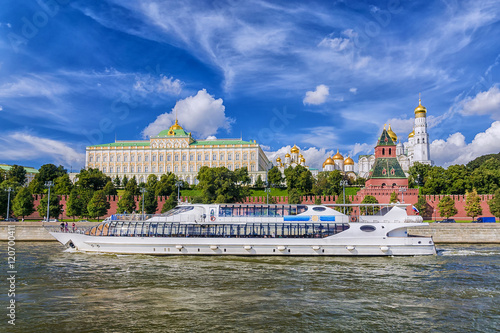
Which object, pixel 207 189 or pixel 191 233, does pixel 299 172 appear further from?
pixel 191 233

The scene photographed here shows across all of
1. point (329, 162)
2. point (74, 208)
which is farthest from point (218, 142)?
point (74, 208)

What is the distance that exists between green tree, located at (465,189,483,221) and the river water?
125 feet

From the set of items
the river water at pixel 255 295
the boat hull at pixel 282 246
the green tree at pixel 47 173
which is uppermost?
the green tree at pixel 47 173

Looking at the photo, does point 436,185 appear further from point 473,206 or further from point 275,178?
point 275,178

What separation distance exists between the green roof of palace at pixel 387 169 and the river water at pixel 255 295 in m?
48.9

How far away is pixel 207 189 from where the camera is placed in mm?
67250

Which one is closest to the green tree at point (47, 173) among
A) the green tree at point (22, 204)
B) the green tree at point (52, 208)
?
the green tree at point (52, 208)

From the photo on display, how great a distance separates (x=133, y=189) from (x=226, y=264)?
60931mm

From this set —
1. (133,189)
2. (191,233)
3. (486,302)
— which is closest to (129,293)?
(191,233)

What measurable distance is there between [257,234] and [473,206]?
47224 millimetres

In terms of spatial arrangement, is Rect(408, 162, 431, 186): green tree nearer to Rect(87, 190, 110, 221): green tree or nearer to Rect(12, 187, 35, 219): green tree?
Rect(87, 190, 110, 221): green tree

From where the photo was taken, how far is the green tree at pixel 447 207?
62.2 metres

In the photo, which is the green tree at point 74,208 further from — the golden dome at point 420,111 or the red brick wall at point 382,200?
the golden dome at point 420,111

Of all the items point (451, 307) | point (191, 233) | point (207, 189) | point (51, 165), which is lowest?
point (451, 307)
